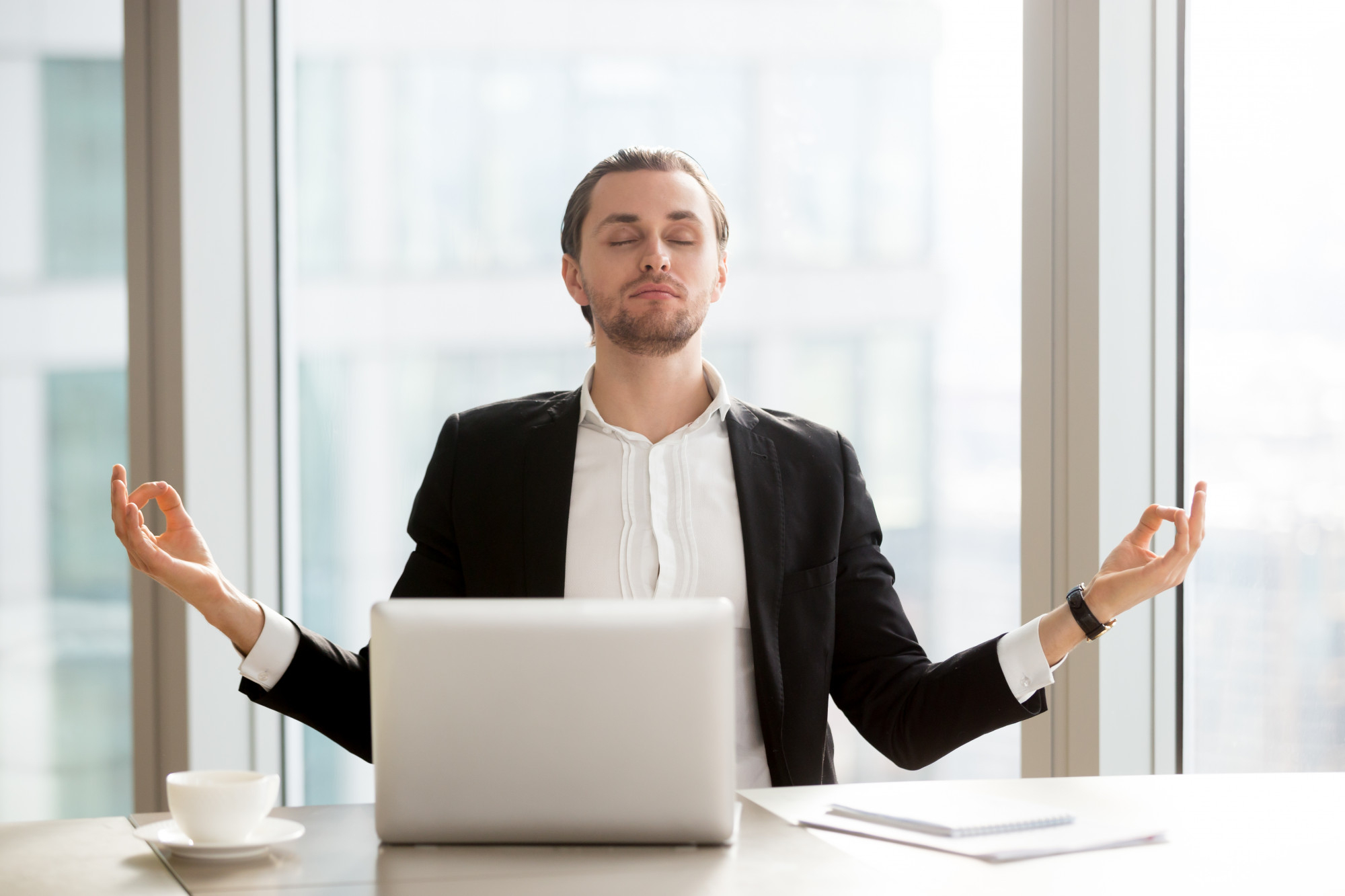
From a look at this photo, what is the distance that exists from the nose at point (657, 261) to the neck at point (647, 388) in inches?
5.3

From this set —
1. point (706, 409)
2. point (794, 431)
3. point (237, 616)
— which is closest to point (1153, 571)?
point (794, 431)

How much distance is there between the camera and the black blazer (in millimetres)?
1788

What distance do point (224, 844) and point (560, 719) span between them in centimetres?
32

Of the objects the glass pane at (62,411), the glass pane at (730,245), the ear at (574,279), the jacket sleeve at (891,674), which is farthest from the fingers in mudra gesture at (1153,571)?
the glass pane at (62,411)

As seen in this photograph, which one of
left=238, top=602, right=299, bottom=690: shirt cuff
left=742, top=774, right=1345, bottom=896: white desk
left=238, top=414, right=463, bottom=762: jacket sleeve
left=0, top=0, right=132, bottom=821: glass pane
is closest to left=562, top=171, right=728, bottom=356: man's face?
left=238, top=414, right=463, bottom=762: jacket sleeve

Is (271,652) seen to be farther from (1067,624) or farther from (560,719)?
(1067,624)

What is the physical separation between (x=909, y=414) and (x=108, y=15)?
77.2 inches

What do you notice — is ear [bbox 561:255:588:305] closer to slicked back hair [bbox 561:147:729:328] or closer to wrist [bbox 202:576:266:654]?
slicked back hair [bbox 561:147:729:328]

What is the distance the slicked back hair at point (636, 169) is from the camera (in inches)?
79.5

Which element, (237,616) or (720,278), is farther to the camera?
(720,278)

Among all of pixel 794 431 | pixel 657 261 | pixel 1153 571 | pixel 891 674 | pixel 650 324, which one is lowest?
pixel 891 674

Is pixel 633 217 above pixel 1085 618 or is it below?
above

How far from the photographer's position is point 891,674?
186 centimetres

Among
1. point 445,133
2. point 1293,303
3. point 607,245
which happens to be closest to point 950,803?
point 607,245
